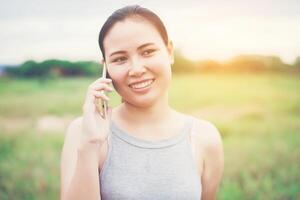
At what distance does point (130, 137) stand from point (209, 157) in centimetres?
22

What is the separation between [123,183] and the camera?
895mm

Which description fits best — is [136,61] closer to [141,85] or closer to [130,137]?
[141,85]

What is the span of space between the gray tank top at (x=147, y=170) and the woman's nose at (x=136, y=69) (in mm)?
134

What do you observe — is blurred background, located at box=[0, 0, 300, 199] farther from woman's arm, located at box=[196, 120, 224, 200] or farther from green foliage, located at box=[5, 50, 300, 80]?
woman's arm, located at box=[196, 120, 224, 200]

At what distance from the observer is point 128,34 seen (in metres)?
0.90

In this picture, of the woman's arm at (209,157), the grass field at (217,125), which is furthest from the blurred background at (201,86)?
the woman's arm at (209,157)

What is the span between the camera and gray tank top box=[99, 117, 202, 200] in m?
0.90

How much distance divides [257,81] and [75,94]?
836 millimetres

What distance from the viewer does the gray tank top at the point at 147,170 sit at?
2.94 feet

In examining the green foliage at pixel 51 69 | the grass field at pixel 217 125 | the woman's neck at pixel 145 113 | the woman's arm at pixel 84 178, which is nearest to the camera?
the woman's arm at pixel 84 178

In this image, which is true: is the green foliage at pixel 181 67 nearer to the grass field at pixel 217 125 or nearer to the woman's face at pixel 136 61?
the grass field at pixel 217 125

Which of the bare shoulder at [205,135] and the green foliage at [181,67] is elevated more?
the green foliage at [181,67]

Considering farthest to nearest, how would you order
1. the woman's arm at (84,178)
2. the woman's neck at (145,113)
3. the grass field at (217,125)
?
the grass field at (217,125) < the woman's neck at (145,113) < the woman's arm at (84,178)

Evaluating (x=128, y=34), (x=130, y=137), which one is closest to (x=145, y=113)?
(x=130, y=137)
